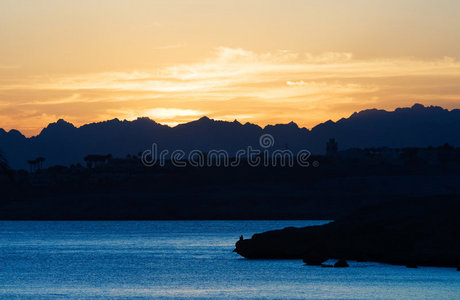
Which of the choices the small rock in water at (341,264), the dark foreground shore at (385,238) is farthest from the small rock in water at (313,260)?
the small rock in water at (341,264)

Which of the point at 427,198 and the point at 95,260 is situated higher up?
the point at 427,198

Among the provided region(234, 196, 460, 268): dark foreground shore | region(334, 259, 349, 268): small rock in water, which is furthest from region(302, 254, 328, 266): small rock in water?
region(334, 259, 349, 268): small rock in water

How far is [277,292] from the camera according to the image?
196 feet

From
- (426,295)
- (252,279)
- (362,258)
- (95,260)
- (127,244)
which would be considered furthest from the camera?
(127,244)

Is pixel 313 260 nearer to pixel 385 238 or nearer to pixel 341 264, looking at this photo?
pixel 341 264

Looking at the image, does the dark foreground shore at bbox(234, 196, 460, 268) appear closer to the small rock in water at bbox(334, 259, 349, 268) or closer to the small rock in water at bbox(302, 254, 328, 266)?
the small rock in water at bbox(302, 254, 328, 266)

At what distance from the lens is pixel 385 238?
75.8m

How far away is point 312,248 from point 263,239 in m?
5.11

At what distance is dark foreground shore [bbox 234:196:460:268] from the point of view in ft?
240

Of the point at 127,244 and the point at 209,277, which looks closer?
the point at 209,277

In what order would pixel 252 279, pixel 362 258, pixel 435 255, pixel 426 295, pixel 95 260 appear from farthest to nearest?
pixel 95 260, pixel 362 258, pixel 435 255, pixel 252 279, pixel 426 295

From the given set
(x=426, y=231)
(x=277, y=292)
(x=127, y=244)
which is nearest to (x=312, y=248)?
(x=426, y=231)

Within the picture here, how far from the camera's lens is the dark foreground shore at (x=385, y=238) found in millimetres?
73125

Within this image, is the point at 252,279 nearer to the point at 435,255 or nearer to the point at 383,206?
the point at 435,255
